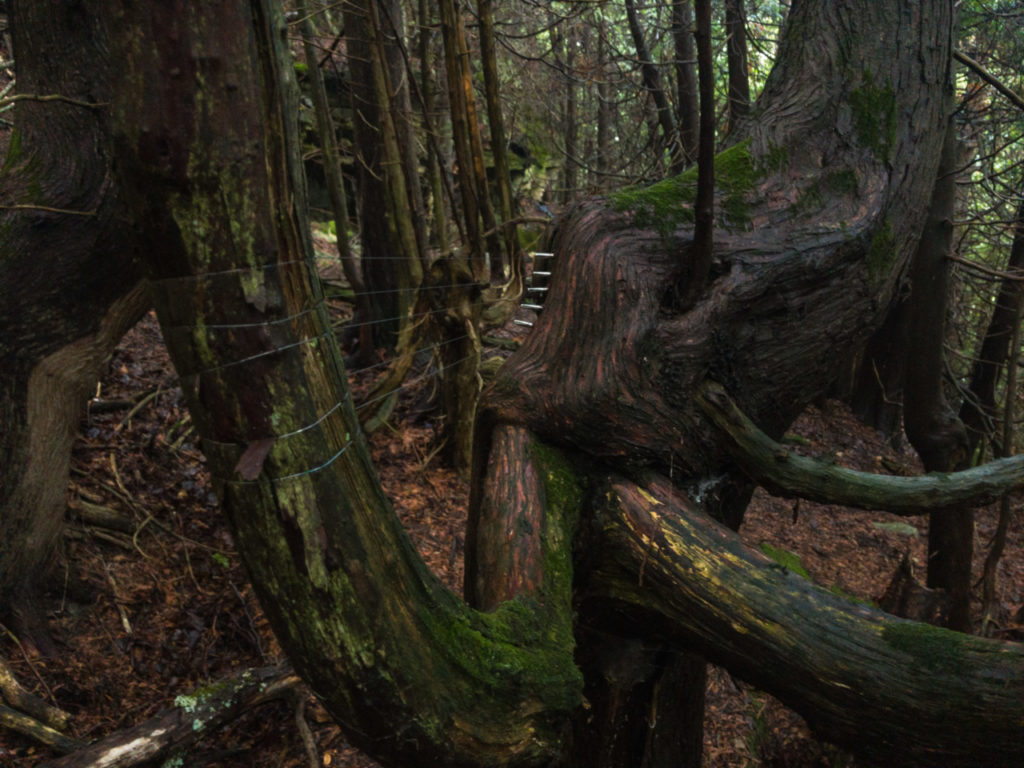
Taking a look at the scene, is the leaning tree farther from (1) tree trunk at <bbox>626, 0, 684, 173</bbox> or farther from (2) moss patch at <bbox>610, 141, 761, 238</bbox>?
(1) tree trunk at <bbox>626, 0, 684, 173</bbox>

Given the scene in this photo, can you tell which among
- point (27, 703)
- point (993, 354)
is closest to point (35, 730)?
point (27, 703)

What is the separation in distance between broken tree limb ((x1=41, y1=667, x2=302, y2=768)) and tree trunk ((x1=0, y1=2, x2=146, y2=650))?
1047mm

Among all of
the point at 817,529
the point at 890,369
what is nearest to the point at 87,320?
the point at 817,529

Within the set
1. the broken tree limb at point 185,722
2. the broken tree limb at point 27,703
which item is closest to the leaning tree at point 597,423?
the broken tree limb at point 185,722

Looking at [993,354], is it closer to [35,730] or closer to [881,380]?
[881,380]

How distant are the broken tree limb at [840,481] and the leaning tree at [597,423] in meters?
0.01

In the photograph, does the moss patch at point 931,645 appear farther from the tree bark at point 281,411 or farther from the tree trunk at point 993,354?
the tree trunk at point 993,354

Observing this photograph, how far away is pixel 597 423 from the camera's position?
272cm

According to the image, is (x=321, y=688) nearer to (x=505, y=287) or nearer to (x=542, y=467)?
(x=542, y=467)

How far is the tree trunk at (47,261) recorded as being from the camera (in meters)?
3.49

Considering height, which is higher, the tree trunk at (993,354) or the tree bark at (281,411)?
the tree bark at (281,411)

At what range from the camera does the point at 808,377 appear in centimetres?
338

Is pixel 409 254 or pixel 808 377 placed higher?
pixel 409 254

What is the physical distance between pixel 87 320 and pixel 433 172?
3.77m
